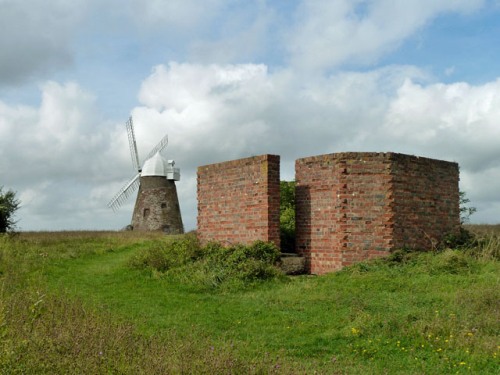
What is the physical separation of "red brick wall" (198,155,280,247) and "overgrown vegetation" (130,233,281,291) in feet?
1.85

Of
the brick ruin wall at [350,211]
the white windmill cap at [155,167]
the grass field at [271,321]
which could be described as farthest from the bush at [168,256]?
the white windmill cap at [155,167]

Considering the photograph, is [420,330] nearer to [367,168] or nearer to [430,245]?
[367,168]

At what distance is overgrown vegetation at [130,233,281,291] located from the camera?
43.4ft

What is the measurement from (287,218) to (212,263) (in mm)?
3782

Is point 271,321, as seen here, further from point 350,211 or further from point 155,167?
point 155,167

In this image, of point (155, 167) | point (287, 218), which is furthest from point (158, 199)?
point (287, 218)

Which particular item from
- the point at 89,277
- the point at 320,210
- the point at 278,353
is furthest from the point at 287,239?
the point at 278,353

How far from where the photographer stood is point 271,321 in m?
9.30

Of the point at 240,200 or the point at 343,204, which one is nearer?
the point at 343,204

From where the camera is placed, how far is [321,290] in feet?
38.9

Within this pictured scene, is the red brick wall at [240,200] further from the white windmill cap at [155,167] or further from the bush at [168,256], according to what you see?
the white windmill cap at [155,167]

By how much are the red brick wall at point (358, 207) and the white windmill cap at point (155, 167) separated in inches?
843

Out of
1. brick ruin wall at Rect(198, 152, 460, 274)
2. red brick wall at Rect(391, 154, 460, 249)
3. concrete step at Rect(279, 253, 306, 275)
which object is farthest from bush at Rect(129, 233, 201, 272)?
red brick wall at Rect(391, 154, 460, 249)

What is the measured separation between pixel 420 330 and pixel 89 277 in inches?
424
